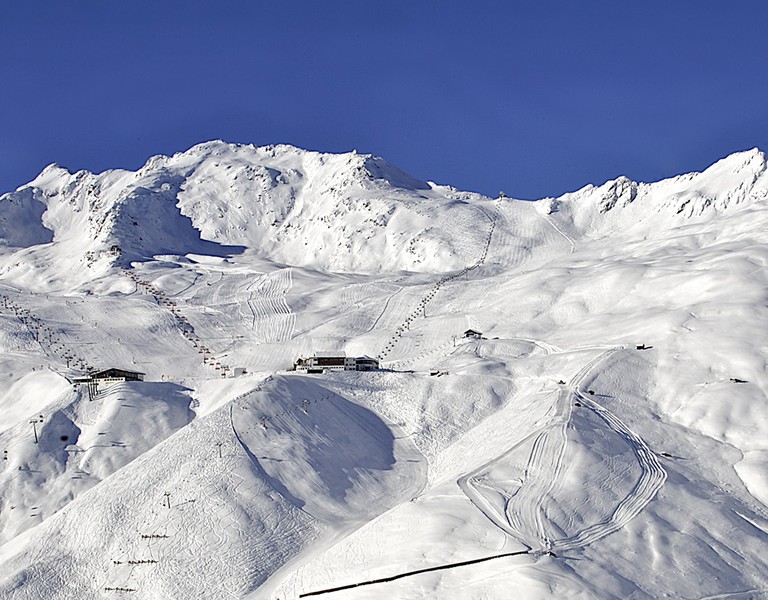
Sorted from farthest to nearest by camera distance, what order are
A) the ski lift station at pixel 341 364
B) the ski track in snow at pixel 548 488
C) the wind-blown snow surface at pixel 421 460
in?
the ski lift station at pixel 341 364
the ski track in snow at pixel 548 488
the wind-blown snow surface at pixel 421 460

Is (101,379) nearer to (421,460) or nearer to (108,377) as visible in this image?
(108,377)

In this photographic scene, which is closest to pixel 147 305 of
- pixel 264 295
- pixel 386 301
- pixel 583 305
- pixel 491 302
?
pixel 264 295

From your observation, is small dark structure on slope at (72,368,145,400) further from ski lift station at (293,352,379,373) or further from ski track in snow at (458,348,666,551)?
ski track in snow at (458,348,666,551)

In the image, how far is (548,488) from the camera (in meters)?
65.9

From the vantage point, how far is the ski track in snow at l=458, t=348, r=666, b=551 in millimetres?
58156

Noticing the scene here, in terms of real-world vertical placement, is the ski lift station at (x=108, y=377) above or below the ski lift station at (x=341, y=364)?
below

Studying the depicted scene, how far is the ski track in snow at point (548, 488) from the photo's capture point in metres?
58.2

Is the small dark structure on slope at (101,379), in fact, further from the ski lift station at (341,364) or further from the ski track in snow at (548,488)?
the ski track in snow at (548,488)

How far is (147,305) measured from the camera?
6585 inches

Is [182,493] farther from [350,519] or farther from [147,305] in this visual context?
[147,305]

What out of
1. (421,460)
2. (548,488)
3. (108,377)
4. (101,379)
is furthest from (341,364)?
(548,488)

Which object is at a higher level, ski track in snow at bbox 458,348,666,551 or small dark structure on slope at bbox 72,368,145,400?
ski track in snow at bbox 458,348,666,551

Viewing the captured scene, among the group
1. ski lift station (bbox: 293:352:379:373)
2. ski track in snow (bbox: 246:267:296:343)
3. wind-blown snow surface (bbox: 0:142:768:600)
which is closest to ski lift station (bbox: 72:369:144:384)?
wind-blown snow surface (bbox: 0:142:768:600)

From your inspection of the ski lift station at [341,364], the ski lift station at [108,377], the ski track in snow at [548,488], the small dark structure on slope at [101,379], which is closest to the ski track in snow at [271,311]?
the ski lift station at [341,364]
